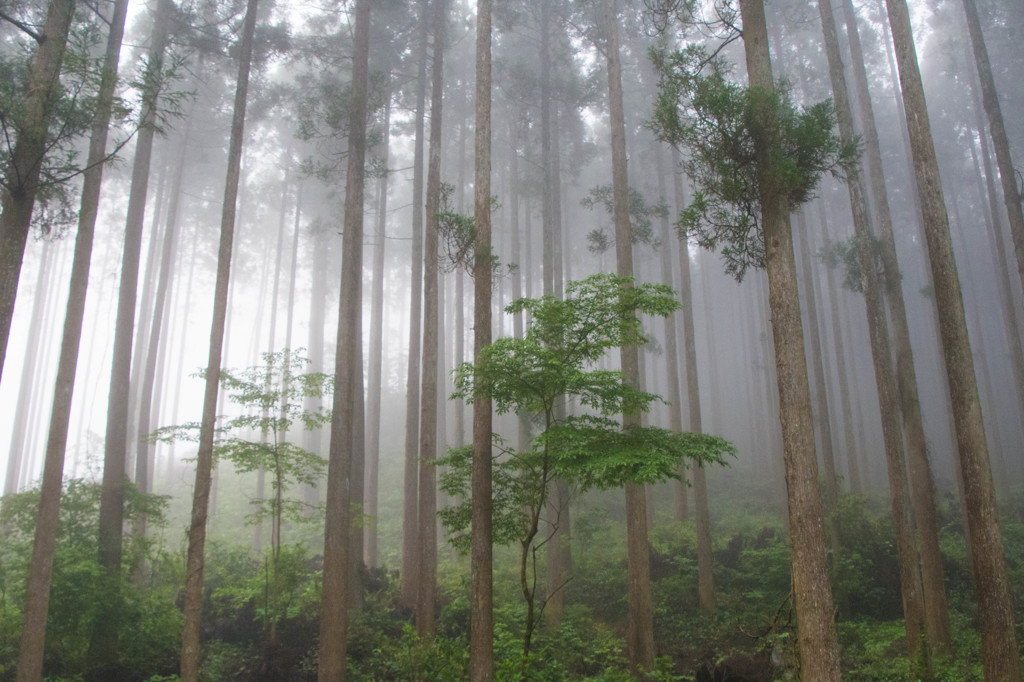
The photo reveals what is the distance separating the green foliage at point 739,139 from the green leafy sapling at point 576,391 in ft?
5.62

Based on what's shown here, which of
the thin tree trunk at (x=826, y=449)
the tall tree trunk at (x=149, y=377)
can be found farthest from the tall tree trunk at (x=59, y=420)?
the thin tree trunk at (x=826, y=449)

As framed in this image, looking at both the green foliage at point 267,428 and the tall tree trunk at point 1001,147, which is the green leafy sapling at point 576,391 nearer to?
the green foliage at point 267,428

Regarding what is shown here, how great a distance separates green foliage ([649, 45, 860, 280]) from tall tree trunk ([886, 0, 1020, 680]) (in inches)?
46.0

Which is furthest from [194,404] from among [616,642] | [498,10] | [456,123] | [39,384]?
[616,642]

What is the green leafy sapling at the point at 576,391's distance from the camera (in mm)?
7418

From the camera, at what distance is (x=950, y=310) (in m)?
7.31

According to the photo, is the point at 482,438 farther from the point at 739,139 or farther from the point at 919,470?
the point at 919,470

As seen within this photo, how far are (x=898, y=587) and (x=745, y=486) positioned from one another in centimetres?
1351

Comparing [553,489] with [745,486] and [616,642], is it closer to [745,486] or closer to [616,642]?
[616,642]

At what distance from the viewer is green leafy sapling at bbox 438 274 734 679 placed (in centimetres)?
742

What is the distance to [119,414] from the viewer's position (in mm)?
12641

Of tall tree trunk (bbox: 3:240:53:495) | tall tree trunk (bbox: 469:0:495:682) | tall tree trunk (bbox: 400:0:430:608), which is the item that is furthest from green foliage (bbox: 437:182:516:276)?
tall tree trunk (bbox: 3:240:53:495)

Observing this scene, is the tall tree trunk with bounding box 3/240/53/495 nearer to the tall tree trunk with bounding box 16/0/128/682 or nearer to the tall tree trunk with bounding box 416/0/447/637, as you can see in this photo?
the tall tree trunk with bounding box 16/0/128/682

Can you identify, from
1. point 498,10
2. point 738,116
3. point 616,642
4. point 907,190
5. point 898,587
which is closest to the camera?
point 738,116
